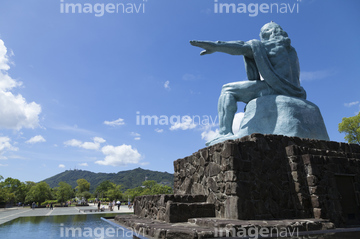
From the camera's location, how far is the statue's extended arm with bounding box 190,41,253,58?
29.7 ft

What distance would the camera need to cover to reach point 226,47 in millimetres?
9203

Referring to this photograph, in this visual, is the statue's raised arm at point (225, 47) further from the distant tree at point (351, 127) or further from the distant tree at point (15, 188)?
the distant tree at point (15, 188)

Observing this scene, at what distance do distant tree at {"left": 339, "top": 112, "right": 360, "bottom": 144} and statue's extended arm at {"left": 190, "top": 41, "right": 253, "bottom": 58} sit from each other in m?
21.0

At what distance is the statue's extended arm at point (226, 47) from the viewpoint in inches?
356

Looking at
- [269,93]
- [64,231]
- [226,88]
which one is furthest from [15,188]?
[269,93]

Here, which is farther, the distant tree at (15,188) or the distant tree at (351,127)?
the distant tree at (15,188)

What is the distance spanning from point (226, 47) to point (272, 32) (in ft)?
6.93

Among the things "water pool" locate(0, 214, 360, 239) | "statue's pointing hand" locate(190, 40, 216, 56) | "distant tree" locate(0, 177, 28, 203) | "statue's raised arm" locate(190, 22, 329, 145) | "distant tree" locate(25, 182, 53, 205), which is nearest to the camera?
"water pool" locate(0, 214, 360, 239)

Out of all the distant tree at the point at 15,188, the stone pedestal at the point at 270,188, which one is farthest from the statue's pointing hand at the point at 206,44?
the distant tree at the point at 15,188

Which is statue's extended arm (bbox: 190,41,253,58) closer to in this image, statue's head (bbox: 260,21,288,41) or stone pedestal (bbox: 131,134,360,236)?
statue's head (bbox: 260,21,288,41)

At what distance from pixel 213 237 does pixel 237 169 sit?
82.5 inches

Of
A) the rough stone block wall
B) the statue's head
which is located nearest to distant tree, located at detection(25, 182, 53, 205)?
the rough stone block wall

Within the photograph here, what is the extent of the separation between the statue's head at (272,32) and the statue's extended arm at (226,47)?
1150mm

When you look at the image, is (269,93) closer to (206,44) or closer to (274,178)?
(206,44)
